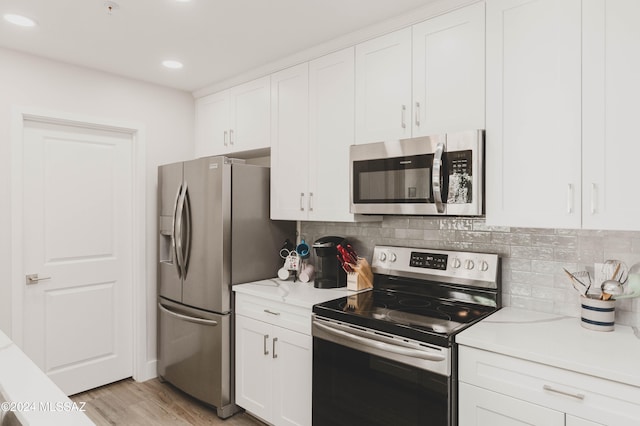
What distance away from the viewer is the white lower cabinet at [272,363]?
2.29 metres

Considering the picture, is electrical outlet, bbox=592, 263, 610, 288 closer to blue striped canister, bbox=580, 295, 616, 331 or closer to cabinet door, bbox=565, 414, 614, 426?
blue striped canister, bbox=580, 295, 616, 331

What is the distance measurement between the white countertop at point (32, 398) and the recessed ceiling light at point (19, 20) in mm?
1941

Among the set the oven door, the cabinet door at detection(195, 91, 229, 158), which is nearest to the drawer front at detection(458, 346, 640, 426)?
the oven door

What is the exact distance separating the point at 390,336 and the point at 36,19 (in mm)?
2508

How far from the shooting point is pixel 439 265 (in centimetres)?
230

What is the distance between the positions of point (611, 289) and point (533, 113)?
0.80 metres

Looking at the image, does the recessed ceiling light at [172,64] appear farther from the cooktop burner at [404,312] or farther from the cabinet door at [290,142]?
the cooktop burner at [404,312]

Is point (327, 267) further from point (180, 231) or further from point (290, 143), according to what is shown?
point (180, 231)

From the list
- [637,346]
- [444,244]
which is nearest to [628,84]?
[637,346]

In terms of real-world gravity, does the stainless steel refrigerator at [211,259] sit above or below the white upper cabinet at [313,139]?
below

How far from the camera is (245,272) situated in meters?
2.83

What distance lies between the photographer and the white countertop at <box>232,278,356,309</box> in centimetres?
233

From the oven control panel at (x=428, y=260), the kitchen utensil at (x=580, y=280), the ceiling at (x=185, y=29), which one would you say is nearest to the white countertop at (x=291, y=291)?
the oven control panel at (x=428, y=260)

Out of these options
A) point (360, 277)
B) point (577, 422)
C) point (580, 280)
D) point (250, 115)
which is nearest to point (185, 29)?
point (250, 115)
